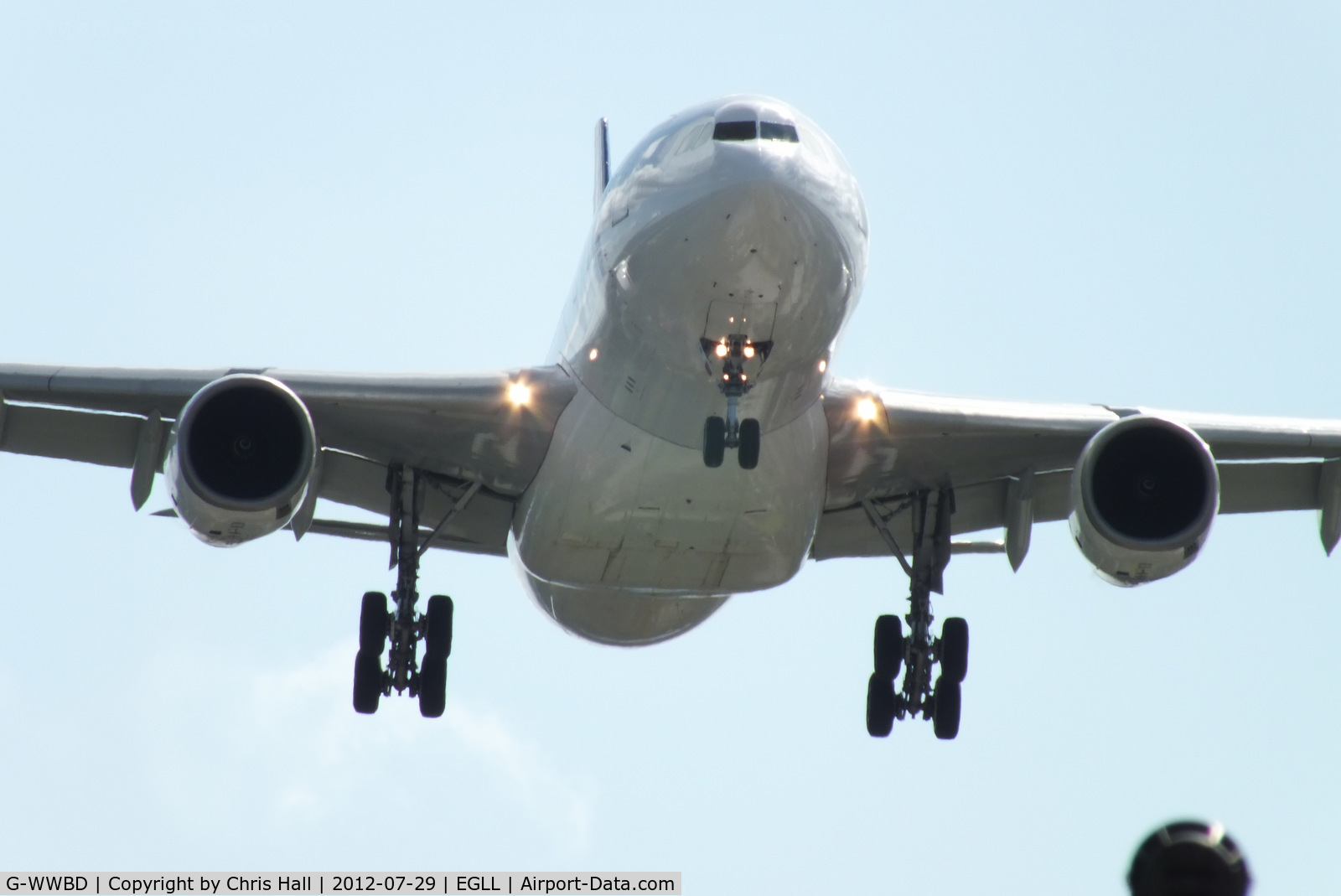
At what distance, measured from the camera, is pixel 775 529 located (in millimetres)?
16938

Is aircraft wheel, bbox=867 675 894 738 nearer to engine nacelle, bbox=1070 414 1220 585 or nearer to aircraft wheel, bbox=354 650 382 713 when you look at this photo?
engine nacelle, bbox=1070 414 1220 585

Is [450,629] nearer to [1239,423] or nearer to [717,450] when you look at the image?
[717,450]

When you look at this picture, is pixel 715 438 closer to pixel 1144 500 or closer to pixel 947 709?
pixel 1144 500

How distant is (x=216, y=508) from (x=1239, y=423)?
1031cm

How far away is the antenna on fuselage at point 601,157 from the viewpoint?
2895 cm

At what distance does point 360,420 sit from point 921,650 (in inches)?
276

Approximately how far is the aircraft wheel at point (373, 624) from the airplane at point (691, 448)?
0.09 ft

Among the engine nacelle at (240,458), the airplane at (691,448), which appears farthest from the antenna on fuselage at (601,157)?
the engine nacelle at (240,458)

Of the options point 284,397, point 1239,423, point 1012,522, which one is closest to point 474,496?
point 284,397

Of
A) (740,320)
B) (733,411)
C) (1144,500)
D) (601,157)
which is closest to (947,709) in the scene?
(1144,500)

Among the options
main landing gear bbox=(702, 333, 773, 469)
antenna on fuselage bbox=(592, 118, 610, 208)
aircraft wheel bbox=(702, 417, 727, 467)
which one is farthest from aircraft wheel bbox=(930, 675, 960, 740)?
antenna on fuselage bbox=(592, 118, 610, 208)

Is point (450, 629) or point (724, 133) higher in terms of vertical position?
point (724, 133)

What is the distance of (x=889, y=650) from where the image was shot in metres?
20.6

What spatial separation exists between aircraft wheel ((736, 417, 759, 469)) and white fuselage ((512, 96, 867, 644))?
0.24 meters
